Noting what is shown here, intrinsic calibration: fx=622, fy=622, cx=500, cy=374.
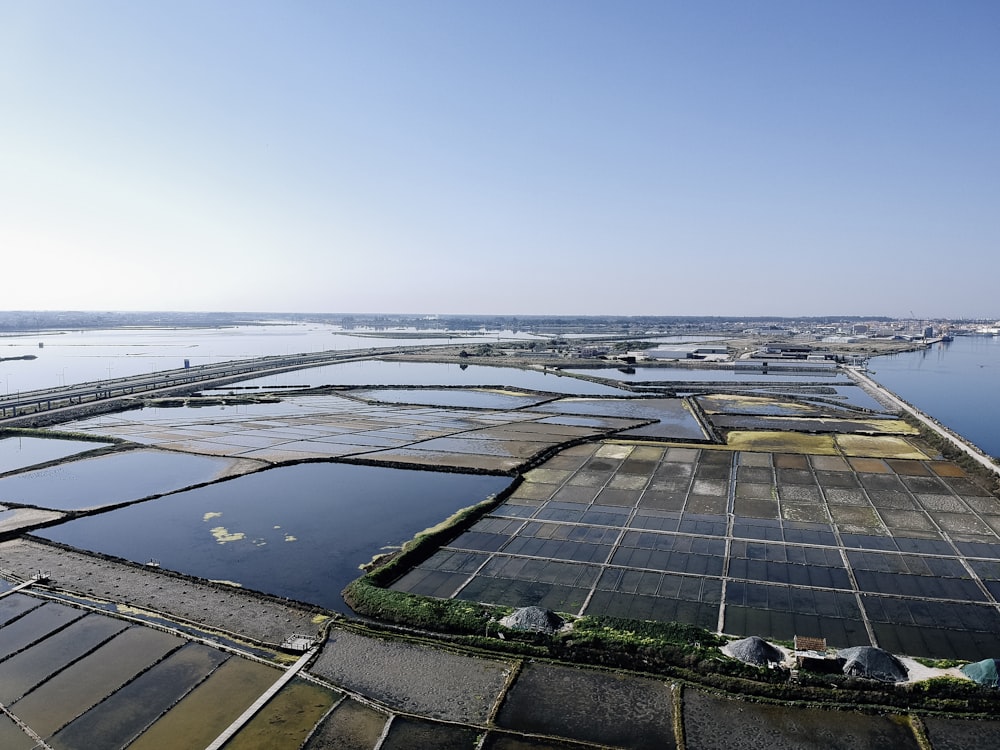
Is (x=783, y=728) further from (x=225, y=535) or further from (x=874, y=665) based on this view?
(x=225, y=535)

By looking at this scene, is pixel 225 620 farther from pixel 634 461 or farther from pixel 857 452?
pixel 857 452

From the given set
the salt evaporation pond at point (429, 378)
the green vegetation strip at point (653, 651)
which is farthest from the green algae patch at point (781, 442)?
the green vegetation strip at point (653, 651)

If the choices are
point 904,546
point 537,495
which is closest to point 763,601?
point 904,546

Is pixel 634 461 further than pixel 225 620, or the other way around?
pixel 634 461

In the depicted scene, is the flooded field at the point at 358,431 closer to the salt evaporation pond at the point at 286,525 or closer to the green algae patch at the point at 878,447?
the salt evaporation pond at the point at 286,525

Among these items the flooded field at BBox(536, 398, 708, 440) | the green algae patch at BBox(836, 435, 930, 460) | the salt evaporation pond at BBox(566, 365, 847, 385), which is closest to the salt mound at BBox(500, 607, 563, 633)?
the flooded field at BBox(536, 398, 708, 440)

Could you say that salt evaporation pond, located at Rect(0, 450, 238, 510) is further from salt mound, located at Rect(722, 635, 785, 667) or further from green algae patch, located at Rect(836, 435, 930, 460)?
green algae patch, located at Rect(836, 435, 930, 460)
